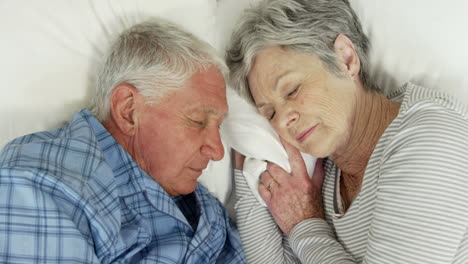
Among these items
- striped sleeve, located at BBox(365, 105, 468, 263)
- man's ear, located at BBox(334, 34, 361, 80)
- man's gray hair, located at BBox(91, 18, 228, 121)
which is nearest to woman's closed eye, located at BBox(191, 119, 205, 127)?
man's gray hair, located at BBox(91, 18, 228, 121)

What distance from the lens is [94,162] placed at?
1324 millimetres

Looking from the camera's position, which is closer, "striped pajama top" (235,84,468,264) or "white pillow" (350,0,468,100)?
"striped pajama top" (235,84,468,264)

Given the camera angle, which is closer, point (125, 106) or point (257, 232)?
point (125, 106)

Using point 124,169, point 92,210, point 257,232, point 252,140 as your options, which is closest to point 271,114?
point 252,140

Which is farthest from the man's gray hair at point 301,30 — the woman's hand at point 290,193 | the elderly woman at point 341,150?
the woman's hand at point 290,193

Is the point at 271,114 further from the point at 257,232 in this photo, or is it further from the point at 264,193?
the point at 257,232

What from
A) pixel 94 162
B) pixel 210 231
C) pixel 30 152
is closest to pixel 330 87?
pixel 210 231

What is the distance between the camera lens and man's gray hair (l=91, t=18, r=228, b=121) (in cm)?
146

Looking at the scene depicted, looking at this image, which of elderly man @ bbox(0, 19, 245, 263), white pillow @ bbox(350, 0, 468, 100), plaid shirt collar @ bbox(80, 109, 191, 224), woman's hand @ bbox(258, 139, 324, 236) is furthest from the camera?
woman's hand @ bbox(258, 139, 324, 236)

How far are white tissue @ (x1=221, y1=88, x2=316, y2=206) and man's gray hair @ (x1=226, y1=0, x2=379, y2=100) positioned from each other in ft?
0.46

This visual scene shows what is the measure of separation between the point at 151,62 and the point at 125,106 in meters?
0.15

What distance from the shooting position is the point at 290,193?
1.69 meters

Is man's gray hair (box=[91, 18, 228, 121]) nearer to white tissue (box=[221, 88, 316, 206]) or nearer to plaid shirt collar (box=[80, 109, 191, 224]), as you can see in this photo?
→ plaid shirt collar (box=[80, 109, 191, 224])

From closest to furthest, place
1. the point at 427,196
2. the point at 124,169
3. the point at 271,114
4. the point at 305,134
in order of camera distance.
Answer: the point at 427,196 < the point at 124,169 < the point at 305,134 < the point at 271,114
